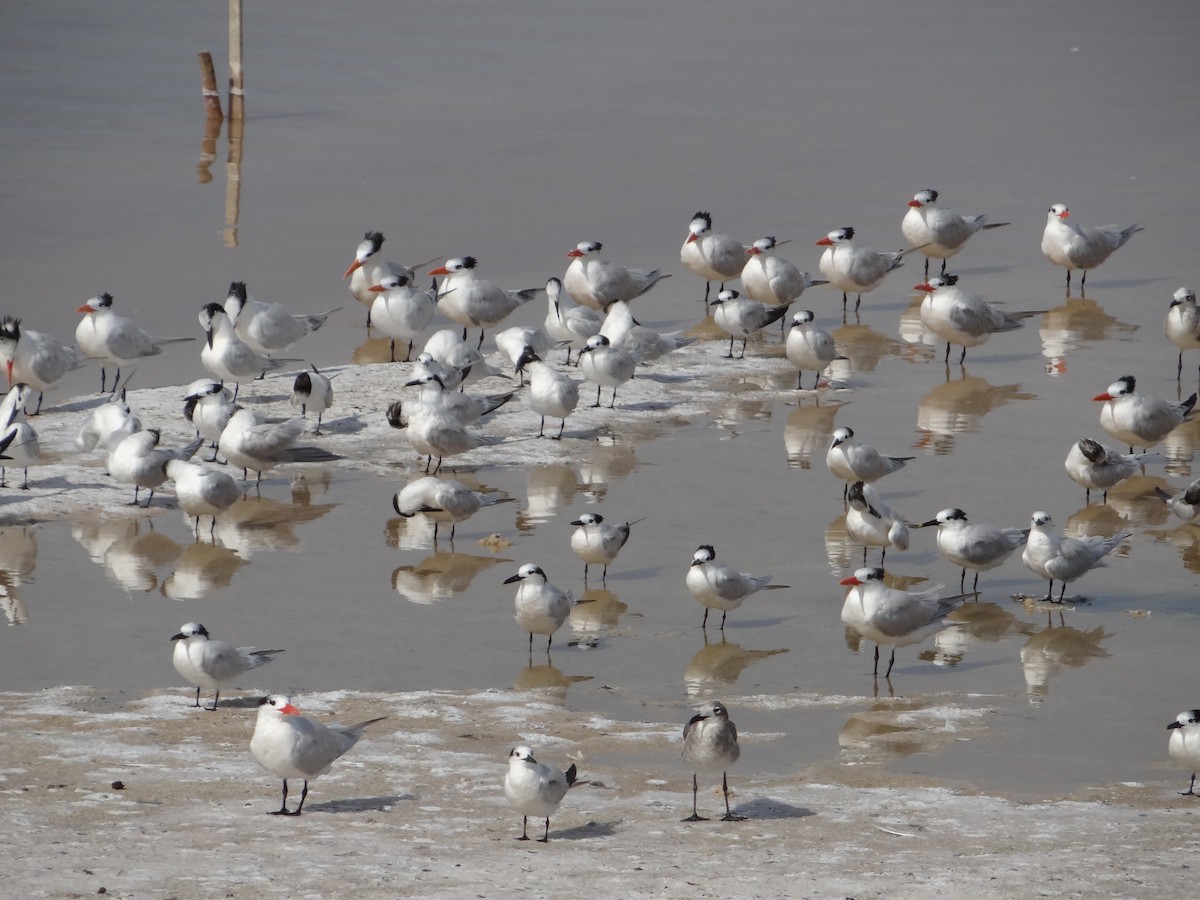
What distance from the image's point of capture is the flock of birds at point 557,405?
379 inches

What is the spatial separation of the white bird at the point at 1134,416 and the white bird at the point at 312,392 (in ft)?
19.8

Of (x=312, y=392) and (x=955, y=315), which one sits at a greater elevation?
(x=955, y=315)

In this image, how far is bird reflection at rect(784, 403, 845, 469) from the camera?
14.6m

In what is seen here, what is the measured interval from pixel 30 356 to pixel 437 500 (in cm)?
442

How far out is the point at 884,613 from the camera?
34.1 ft

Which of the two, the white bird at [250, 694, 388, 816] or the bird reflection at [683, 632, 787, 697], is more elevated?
the bird reflection at [683, 632, 787, 697]

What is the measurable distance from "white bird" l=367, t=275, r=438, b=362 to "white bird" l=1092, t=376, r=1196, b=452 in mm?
6121

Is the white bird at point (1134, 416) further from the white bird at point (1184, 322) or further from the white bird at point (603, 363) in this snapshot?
the white bird at point (603, 363)

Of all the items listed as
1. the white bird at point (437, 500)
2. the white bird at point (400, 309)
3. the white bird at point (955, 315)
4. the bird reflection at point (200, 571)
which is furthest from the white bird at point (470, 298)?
the bird reflection at point (200, 571)

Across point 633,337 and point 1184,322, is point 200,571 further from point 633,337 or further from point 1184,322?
point 1184,322

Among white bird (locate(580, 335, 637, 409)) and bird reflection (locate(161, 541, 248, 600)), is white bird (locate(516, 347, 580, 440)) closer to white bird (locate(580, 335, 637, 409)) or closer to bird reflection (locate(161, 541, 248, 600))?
white bird (locate(580, 335, 637, 409))

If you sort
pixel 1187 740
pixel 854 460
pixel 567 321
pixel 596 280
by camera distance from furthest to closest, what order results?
pixel 596 280, pixel 567 321, pixel 854 460, pixel 1187 740

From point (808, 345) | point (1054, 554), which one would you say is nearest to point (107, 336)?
point (808, 345)

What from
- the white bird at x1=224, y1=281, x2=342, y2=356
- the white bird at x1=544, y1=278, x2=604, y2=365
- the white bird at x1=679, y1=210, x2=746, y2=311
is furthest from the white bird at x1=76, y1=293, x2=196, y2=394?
the white bird at x1=679, y1=210, x2=746, y2=311
